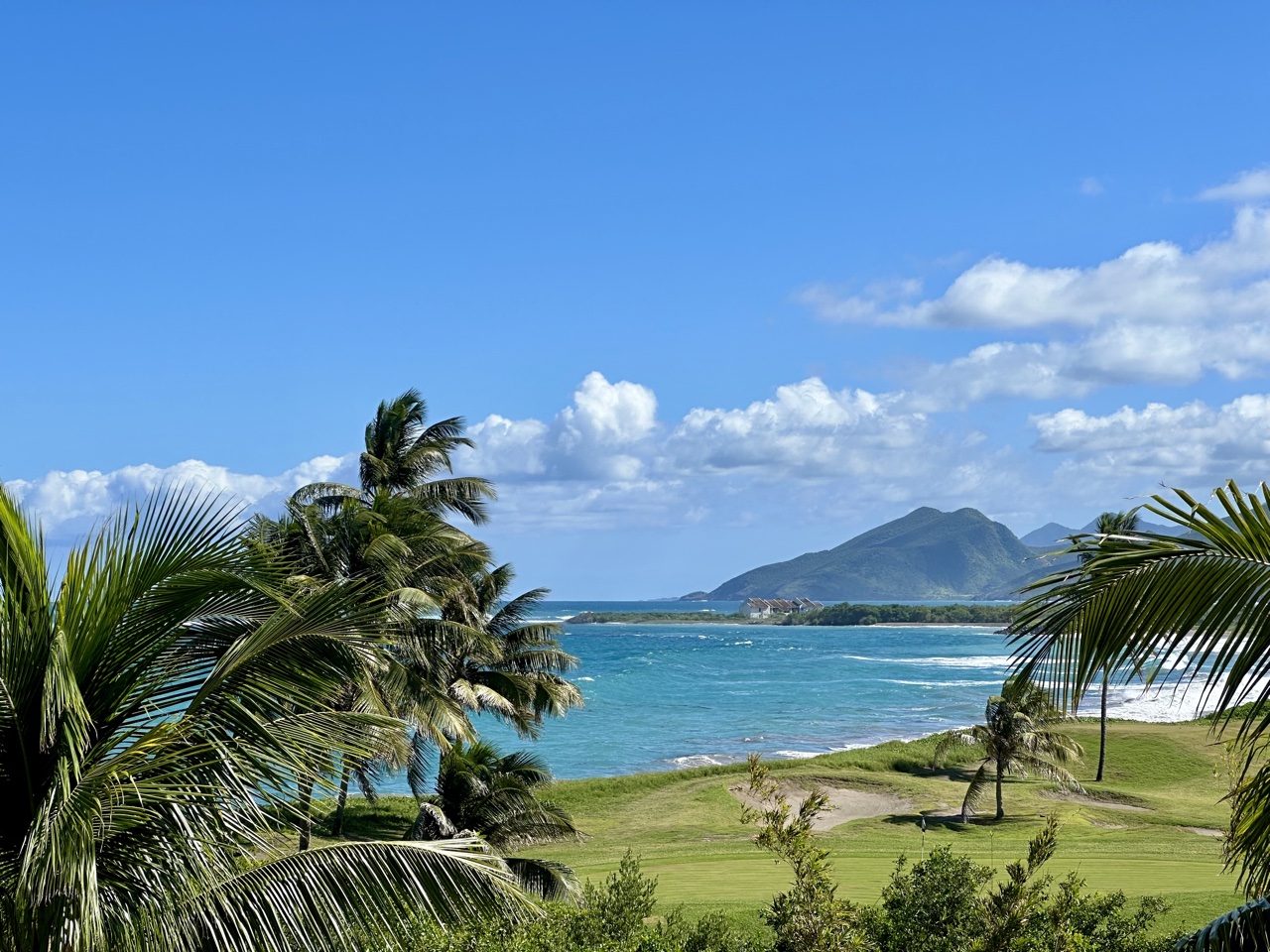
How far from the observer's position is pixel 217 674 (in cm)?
640

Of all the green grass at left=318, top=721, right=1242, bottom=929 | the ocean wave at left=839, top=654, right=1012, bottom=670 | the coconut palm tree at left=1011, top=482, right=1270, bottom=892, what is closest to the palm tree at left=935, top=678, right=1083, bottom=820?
the green grass at left=318, top=721, right=1242, bottom=929

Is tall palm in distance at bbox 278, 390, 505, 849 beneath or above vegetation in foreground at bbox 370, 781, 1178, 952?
above

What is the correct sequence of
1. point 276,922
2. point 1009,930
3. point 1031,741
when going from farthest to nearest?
1. point 1031,741
2. point 1009,930
3. point 276,922

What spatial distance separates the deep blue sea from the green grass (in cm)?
342

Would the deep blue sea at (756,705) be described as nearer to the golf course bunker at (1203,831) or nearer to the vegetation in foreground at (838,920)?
the golf course bunker at (1203,831)

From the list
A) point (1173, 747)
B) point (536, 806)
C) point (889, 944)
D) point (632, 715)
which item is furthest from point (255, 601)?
point (632, 715)

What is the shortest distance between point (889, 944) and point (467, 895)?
5.98m

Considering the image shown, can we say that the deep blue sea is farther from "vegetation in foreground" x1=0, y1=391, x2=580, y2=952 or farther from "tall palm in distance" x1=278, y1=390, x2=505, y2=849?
"vegetation in foreground" x1=0, y1=391, x2=580, y2=952

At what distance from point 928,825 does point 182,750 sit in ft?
105

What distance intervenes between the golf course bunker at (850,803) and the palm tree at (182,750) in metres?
30.7

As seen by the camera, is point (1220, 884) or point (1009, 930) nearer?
point (1009, 930)

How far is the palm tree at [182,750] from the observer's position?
569 centimetres

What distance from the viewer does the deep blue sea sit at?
66.1 metres

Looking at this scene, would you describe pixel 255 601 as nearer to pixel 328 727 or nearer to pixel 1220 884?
pixel 328 727
